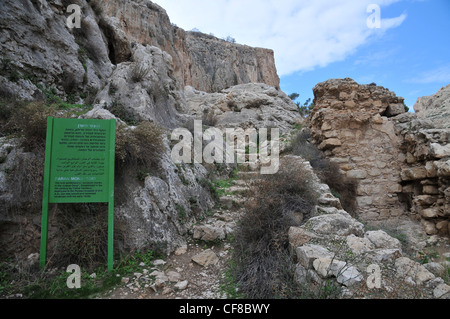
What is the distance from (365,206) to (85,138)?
7062 mm

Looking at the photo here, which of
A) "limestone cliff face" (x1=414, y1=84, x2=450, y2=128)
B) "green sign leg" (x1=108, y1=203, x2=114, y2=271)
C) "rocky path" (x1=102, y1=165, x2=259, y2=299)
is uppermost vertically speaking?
"limestone cliff face" (x1=414, y1=84, x2=450, y2=128)

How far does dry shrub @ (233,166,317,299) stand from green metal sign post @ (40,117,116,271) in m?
1.81

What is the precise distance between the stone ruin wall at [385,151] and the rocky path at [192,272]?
4.52m

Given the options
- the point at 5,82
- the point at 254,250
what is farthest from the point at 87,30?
the point at 254,250

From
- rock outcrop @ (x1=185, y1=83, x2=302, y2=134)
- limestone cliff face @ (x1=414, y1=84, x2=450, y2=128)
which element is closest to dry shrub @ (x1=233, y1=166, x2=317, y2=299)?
limestone cliff face @ (x1=414, y1=84, x2=450, y2=128)

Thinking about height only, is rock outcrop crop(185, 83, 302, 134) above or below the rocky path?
above

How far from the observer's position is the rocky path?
8.75 feet

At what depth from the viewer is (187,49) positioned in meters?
28.8

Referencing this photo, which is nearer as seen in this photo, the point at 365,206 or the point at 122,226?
the point at 122,226

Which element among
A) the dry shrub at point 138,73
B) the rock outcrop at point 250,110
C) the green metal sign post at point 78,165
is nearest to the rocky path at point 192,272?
the green metal sign post at point 78,165

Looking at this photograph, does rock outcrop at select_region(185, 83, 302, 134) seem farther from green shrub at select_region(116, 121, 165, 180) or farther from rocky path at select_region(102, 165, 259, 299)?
rocky path at select_region(102, 165, 259, 299)
